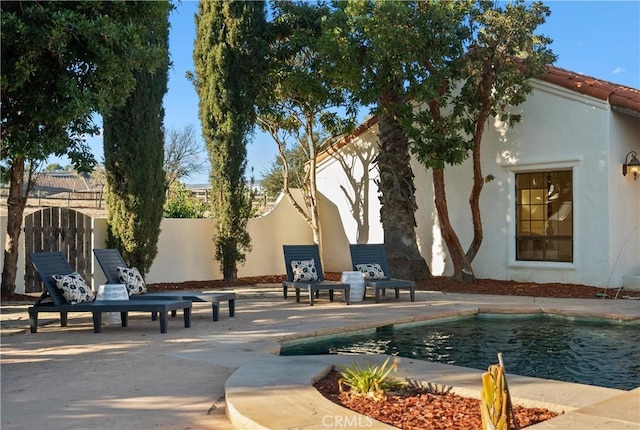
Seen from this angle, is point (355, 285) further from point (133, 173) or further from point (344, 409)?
point (344, 409)

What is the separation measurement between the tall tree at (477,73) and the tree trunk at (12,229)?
303 inches

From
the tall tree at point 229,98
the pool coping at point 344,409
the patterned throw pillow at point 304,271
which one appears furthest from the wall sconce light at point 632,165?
the pool coping at point 344,409

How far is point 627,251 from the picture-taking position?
13438 mm

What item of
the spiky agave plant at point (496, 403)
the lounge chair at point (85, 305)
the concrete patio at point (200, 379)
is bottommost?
the concrete patio at point (200, 379)

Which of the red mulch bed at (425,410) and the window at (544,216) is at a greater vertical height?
the window at (544,216)

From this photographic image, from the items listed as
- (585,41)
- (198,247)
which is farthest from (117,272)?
(585,41)

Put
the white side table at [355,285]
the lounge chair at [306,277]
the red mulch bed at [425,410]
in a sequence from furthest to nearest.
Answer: the white side table at [355,285] < the lounge chair at [306,277] < the red mulch bed at [425,410]

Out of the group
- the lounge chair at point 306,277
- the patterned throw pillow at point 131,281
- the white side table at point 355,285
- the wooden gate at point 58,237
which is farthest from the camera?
the wooden gate at point 58,237

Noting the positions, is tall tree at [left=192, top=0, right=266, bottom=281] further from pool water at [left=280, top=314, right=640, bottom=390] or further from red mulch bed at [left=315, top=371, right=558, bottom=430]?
red mulch bed at [left=315, top=371, right=558, bottom=430]

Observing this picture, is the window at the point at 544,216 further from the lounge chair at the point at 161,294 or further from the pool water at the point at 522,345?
the lounge chair at the point at 161,294

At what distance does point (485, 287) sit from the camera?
13617 millimetres

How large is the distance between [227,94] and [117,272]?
21.6ft

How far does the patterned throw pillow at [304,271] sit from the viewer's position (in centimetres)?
1180

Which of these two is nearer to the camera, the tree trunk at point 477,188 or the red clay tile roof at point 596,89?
the red clay tile roof at point 596,89
